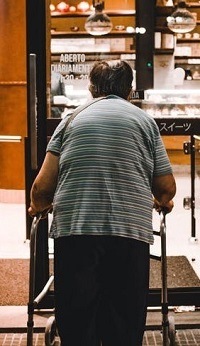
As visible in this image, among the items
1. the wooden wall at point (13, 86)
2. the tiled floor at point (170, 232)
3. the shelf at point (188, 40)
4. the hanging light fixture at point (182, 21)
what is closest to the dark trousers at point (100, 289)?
the tiled floor at point (170, 232)

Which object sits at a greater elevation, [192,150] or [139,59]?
[139,59]

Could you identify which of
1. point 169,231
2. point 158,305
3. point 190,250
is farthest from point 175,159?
point 158,305

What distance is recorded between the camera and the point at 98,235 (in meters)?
2.67

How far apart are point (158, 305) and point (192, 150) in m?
1.59

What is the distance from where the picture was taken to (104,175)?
8.78 ft

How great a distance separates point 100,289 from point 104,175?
1.56 feet

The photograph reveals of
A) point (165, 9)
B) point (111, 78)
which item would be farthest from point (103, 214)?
point (165, 9)

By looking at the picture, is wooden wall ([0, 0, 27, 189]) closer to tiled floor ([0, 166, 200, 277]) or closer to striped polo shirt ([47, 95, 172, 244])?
tiled floor ([0, 166, 200, 277])

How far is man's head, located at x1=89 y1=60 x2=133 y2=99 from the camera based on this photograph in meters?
2.79

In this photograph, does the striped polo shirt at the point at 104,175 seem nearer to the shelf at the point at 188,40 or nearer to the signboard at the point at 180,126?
the signboard at the point at 180,126

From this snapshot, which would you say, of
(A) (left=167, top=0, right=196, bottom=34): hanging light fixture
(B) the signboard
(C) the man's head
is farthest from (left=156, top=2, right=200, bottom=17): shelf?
(C) the man's head

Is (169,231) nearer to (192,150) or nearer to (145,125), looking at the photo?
(192,150)

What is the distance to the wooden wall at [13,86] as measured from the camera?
7.88 meters

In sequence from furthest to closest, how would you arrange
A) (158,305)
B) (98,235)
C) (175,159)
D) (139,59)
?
(139,59) < (175,159) < (158,305) < (98,235)
